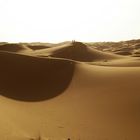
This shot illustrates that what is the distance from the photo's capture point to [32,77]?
10.8 metres

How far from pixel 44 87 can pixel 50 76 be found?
3.04 feet

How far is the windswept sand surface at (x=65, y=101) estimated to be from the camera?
5.98 metres

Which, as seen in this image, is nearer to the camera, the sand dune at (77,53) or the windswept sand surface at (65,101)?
the windswept sand surface at (65,101)

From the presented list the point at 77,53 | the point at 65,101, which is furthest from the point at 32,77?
the point at 77,53

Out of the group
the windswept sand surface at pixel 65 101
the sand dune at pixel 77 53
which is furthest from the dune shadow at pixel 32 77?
the sand dune at pixel 77 53

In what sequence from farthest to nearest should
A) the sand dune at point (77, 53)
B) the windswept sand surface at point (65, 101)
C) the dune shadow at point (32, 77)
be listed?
the sand dune at point (77, 53) < the dune shadow at point (32, 77) < the windswept sand surface at point (65, 101)

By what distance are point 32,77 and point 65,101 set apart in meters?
2.71

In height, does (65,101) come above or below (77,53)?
above

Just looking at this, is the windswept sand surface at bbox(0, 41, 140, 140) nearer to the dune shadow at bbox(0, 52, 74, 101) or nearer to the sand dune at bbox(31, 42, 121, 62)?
the dune shadow at bbox(0, 52, 74, 101)

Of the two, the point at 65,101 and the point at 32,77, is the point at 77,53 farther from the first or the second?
the point at 65,101

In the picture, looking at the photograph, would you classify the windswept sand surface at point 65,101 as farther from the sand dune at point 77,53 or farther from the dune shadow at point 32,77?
the sand dune at point 77,53

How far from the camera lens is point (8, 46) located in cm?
2723

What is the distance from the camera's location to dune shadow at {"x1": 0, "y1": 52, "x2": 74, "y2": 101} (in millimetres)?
9328

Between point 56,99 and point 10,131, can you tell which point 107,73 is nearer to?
point 56,99
